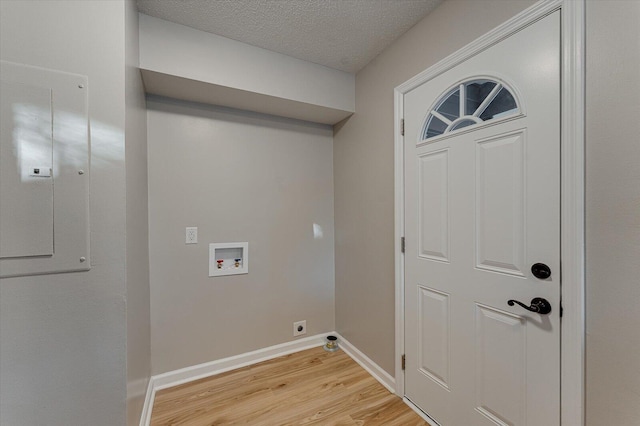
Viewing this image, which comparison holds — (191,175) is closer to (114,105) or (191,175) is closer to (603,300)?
(114,105)

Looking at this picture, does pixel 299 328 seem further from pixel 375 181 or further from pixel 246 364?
pixel 375 181

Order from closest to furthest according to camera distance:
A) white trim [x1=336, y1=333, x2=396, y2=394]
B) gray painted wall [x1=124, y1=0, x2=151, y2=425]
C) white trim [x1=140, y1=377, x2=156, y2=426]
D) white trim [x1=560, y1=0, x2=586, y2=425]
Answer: white trim [x1=560, y1=0, x2=586, y2=425] < gray painted wall [x1=124, y1=0, x2=151, y2=425] < white trim [x1=140, y1=377, x2=156, y2=426] < white trim [x1=336, y1=333, x2=396, y2=394]

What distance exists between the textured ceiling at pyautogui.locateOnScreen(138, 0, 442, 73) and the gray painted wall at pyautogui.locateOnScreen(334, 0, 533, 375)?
0.51 ft

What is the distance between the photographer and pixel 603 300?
934 mm

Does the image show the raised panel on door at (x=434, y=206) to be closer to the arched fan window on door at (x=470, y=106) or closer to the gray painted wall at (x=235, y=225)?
the arched fan window on door at (x=470, y=106)

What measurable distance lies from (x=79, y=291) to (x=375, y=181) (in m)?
1.88

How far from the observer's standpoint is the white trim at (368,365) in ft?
6.19

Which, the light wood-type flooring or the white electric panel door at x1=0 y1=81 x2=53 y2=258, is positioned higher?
the white electric panel door at x1=0 y1=81 x2=53 y2=258

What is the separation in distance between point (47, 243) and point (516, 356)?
2.13 m

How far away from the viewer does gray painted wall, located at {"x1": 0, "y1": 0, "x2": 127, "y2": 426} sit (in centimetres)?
100

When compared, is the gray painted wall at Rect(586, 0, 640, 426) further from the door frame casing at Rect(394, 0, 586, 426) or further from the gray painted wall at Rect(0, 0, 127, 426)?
the gray painted wall at Rect(0, 0, 127, 426)

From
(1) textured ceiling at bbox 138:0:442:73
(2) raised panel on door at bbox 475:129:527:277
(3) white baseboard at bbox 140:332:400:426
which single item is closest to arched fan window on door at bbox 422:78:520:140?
(2) raised panel on door at bbox 475:129:527:277

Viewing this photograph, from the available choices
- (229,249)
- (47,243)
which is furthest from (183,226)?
(47,243)

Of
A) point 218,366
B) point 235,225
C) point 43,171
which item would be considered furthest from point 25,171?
point 218,366
